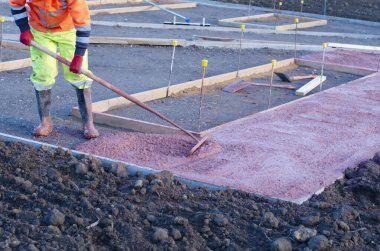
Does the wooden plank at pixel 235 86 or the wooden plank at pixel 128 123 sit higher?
the wooden plank at pixel 128 123

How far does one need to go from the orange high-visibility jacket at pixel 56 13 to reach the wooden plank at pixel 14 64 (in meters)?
3.06

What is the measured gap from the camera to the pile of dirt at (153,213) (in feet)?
15.2

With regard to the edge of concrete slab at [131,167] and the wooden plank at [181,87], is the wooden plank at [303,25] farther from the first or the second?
the edge of concrete slab at [131,167]

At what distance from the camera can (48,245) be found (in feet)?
14.4

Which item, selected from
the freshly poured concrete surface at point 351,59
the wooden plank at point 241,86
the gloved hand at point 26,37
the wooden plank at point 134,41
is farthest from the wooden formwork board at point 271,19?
the gloved hand at point 26,37

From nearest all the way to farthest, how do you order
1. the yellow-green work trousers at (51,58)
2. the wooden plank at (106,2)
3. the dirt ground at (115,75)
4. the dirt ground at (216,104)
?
1. the yellow-green work trousers at (51,58)
2. the dirt ground at (115,75)
3. the dirt ground at (216,104)
4. the wooden plank at (106,2)

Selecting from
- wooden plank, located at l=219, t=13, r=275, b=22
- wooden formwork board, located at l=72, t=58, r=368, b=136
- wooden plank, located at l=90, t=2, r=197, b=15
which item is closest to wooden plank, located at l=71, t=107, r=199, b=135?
wooden formwork board, located at l=72, t=58, r=368, b=136

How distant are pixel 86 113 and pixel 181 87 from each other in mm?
2589

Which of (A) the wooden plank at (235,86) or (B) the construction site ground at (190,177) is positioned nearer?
(B) the construction site ground at (190,177)

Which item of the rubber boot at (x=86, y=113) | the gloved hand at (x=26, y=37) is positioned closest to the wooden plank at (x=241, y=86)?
the rubber boot at (x=86, y=113)

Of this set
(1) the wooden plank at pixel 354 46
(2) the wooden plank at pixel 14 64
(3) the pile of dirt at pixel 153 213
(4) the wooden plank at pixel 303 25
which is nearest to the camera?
(3) the pile of dirt at pixel 153 213

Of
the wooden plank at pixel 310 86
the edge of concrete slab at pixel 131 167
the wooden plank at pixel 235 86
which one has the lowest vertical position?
the wooden plank at pixel 310 86

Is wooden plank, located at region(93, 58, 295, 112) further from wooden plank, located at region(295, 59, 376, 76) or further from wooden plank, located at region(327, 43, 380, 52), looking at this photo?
wooden plank, located at region(327, 43, 380, 52)

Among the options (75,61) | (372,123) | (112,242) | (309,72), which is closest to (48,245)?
(112,242)
